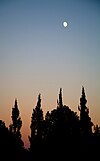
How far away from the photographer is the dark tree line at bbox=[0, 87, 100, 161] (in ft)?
113

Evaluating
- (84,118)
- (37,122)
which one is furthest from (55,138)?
(37,122)

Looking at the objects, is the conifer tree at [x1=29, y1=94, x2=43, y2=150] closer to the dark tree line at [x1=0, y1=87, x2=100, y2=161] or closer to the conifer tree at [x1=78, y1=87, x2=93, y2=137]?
the dark tree line at [x1=0, y1=87, x2=100, y2=161]

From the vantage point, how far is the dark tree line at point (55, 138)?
34.6 m

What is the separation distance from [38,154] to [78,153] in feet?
19.5

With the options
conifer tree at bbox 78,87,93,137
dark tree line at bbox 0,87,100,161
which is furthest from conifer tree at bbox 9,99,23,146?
conifer tree at bbox 78,87,93,137

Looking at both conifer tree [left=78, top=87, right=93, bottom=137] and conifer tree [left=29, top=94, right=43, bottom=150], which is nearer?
conifer tree [left=78, top=87, right=93, bottom=137]

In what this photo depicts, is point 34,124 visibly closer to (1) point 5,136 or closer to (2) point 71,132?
(1) point 5,136

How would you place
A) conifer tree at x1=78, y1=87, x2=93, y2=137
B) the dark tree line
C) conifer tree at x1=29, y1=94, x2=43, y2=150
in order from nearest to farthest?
1. the dark tree line
2. conifer tree at x1=78, y1=87, x2=93, y2=137
3. conifer tree at x1=29, y1=94, x2=43, y2=150

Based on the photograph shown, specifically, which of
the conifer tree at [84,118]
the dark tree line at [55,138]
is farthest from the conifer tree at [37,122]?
the conifer tree at [84,118]

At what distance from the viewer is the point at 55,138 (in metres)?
37.0

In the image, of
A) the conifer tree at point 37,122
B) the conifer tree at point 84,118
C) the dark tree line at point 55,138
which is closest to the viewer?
the dark tree line at point 55,138

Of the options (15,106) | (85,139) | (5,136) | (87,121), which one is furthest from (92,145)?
(15,106)

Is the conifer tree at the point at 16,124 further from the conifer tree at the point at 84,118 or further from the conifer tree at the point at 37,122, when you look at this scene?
the conifer tree at the point at 84,118

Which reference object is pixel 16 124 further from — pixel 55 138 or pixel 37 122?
pixel 55 138
